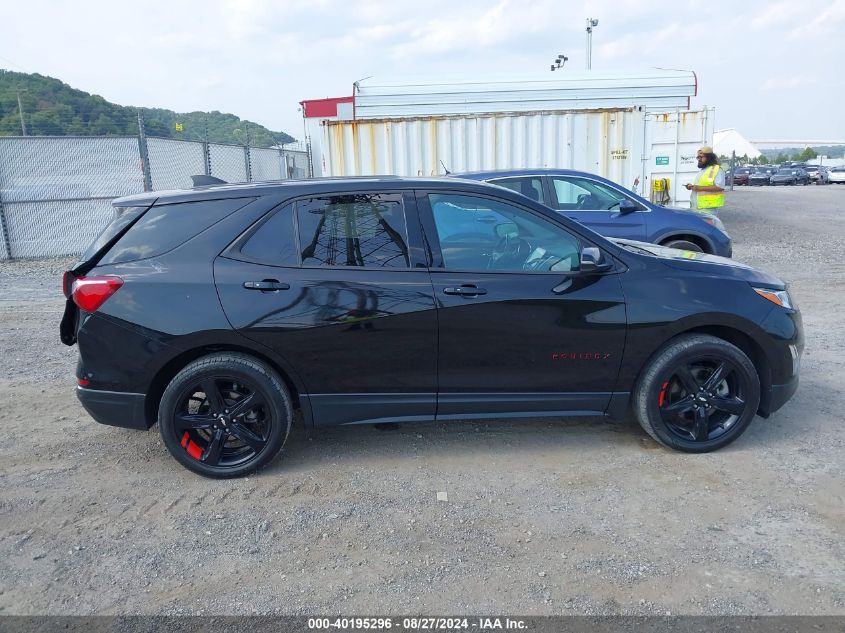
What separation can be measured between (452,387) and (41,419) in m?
3.08

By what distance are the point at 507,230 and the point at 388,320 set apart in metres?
0.93

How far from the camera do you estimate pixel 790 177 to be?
4500 cm

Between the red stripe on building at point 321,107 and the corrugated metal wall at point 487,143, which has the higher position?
the red stripe on building at point 321,107

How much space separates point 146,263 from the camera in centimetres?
391

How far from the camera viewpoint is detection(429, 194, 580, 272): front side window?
4.08 metres

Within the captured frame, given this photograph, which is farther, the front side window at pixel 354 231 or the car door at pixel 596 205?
the car door at pixel 596 205

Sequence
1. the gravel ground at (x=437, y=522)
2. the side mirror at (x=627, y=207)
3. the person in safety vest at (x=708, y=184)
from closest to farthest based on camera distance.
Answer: the gravel ground at (x=437, y=522)
the side mirror at (x=627, y=207)
the person in safety vest at (x=708, y=184)

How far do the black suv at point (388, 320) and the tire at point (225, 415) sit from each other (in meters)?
0.01

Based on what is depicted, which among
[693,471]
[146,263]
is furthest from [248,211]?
[693,471]

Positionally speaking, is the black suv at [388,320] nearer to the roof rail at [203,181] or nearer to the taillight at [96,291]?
the taillight at [96,291]

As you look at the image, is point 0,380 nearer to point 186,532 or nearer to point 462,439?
point 186,532

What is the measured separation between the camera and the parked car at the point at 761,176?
4550cm

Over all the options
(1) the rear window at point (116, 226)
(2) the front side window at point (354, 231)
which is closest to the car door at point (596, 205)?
(2) the front side window at point (354, 231)

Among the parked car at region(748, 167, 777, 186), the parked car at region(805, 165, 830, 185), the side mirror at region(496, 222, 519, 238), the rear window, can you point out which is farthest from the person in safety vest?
the parked car at region(805, 165, 830, 185)
